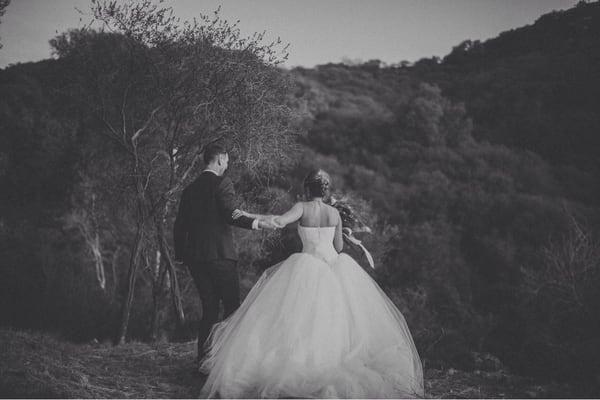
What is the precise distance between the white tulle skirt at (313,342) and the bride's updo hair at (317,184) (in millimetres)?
640

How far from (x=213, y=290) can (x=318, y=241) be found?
4.06 ft

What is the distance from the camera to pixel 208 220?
14.8ft

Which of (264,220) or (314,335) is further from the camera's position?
(264,220)

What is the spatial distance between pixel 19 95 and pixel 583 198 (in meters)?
28.3

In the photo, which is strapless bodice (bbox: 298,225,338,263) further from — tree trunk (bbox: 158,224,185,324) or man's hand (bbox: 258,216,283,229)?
tree trunk (bbox: 158,224,185,324)

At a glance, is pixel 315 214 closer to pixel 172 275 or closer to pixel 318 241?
pixel 318 241

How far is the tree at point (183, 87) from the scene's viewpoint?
7.58m

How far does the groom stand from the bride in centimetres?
24

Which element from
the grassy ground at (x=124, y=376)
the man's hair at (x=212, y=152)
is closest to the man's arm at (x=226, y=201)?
the man's hair at (x=212, y=152)

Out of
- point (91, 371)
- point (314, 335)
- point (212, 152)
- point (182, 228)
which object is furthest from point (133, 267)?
point (314, 335)

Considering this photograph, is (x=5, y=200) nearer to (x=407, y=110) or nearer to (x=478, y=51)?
(x=407, y=110)

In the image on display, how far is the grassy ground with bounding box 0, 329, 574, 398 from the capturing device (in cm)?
385

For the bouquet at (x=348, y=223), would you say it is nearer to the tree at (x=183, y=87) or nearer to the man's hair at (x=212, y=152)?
the man's hair at (x=212, y=152)

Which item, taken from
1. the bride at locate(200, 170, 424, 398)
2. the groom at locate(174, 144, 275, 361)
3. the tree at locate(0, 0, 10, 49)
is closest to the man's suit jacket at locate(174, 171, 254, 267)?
the groom at locate(174, 144, 275, 361)
